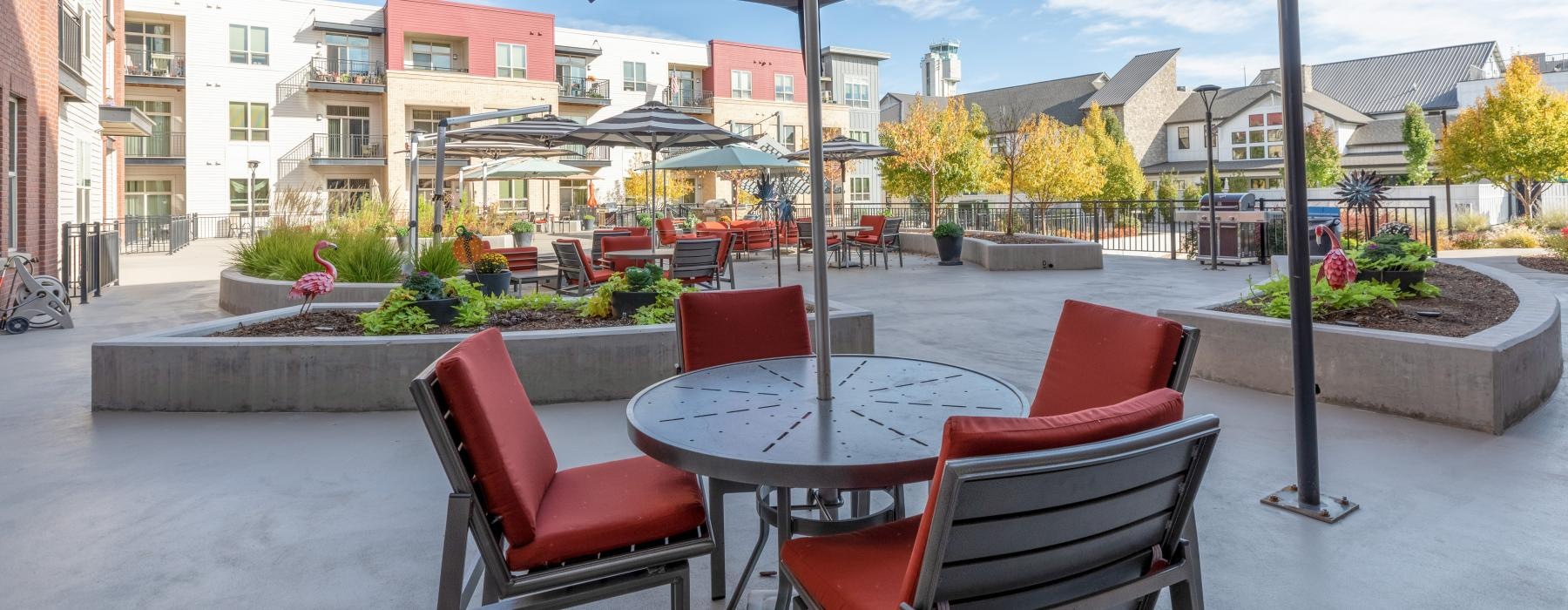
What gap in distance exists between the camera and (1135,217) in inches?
1077

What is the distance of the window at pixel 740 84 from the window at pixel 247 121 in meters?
19.9

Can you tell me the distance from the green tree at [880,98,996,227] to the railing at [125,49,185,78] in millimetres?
24852

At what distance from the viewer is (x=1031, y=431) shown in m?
1.36

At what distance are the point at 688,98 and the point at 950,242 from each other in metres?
29.0

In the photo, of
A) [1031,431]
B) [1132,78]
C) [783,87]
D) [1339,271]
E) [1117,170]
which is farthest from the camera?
[1132,78]

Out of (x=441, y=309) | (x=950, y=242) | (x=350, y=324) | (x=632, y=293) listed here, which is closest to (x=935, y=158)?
(x=950, y=242)

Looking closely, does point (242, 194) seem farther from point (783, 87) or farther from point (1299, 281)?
point (1299, 281)

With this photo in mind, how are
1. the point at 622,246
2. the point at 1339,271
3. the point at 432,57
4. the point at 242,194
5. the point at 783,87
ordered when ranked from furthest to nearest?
the point at 783,87, the point at 432,57, the point at 242,194, the point at 622,246, the point at 1339,271

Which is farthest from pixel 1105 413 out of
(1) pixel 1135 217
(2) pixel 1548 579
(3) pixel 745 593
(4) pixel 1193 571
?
(1) pixel 1135 217

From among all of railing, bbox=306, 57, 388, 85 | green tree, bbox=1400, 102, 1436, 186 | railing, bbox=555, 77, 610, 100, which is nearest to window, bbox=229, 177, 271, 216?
→ railing, bbox=306, 57, 388, 85

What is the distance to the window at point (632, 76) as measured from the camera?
4034cm

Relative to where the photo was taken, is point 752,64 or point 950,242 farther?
point 752,64

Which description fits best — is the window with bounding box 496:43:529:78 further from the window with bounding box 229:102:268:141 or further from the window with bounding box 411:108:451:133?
the window with bounding box 229:102:268:141

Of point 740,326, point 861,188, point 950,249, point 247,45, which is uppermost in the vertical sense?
point 247,45
